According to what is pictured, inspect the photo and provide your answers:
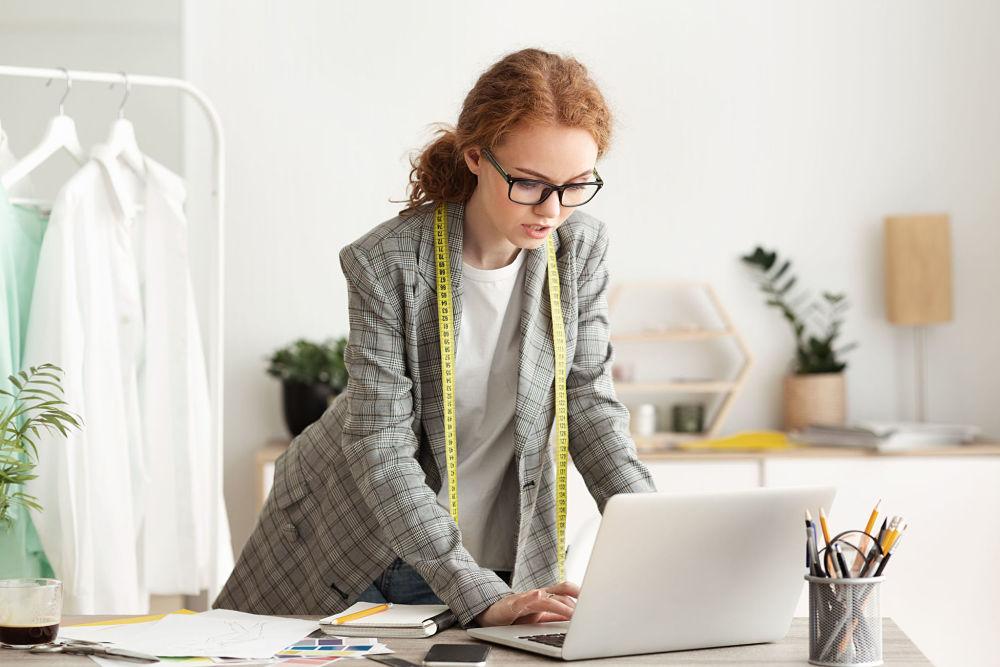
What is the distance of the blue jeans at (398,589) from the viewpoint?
1.84m

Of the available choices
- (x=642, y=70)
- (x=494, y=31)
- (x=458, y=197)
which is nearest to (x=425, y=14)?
(x=494, y=31)

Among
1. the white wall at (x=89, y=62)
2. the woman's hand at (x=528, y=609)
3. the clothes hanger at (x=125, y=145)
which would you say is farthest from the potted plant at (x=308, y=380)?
the woman's hand at (x=528, y=609)

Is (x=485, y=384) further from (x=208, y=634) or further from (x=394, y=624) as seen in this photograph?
(x=208, y=634)

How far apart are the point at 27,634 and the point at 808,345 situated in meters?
3.03

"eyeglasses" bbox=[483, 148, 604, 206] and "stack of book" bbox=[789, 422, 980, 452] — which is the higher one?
"eyeglasses" bbox=[483, 148, 604, 206]

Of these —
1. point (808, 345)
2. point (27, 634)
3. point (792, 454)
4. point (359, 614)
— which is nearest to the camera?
point (27, 634)

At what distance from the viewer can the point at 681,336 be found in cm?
387

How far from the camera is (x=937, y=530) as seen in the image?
11.8 ft

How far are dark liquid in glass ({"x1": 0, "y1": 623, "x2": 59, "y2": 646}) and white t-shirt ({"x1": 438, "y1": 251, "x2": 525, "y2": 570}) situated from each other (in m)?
0.61

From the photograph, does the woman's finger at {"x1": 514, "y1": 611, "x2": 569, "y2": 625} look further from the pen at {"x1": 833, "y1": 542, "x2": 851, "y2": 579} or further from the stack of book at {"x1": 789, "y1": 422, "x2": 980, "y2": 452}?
the stack of book at {"x1": 789, "y1": 422, "x2": 980, "y2": 452}

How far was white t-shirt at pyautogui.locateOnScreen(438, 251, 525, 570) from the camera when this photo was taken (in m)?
1.84

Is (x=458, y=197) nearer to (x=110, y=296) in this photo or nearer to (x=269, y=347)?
(x=110, y=296)

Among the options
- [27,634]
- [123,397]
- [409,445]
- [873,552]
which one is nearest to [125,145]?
[123,397]

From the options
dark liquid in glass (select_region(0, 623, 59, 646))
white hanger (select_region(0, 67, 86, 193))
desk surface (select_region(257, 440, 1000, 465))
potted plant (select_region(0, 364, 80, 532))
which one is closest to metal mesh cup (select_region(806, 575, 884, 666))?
dark liquid in glass (select_region(0, 623, 59, 646))
